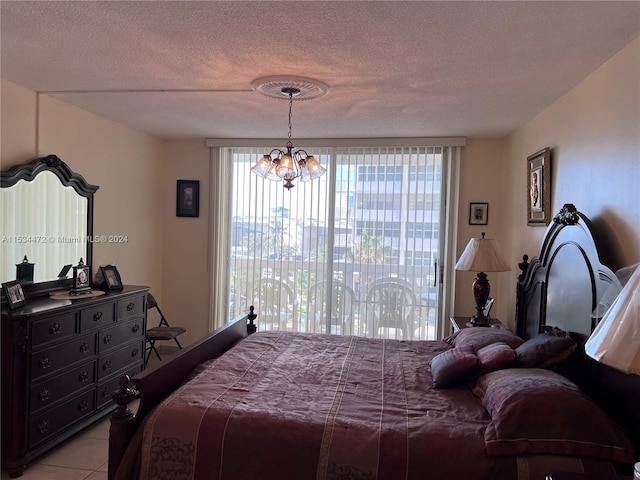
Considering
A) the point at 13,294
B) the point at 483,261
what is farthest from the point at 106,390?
the point at 483,261

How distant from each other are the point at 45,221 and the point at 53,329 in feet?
2.98

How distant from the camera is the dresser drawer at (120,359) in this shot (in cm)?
335

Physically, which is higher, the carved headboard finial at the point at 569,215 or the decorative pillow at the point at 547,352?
the carved headboard finial at the point at 569,215

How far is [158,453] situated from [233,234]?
3229 mm

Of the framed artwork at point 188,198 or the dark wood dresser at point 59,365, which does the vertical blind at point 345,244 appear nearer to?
the framed artwork at point 188,198

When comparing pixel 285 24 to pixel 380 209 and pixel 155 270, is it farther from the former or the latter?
pixel 155 270

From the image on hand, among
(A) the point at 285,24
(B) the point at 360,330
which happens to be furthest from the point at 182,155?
(A) the point at 285,24

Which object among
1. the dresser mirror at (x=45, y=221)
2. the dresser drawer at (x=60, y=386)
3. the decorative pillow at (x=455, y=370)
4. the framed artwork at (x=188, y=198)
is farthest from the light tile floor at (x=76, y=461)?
the framed artwork at (x=188, y=198)

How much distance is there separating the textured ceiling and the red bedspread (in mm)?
1708

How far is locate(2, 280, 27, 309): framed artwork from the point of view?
273 centimetres

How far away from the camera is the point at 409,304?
4648 mm

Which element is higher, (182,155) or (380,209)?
(182,155)

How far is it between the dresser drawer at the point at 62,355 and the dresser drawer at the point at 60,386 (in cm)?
6

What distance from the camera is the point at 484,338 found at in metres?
2.73
